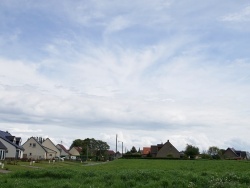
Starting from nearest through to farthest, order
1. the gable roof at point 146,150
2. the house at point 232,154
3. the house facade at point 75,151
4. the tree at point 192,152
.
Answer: the tree at point 192,152, the house at point 232,154, the gable roof at point 146,150, the house facade at point 75,151

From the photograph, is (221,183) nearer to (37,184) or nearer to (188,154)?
(37,184)

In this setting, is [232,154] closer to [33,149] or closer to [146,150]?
[146,150]

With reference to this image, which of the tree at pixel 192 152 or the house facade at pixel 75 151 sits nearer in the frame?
the tree at pixel 192 152

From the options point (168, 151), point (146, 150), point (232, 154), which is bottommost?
point (232, 154)

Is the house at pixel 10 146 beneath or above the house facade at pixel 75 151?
above

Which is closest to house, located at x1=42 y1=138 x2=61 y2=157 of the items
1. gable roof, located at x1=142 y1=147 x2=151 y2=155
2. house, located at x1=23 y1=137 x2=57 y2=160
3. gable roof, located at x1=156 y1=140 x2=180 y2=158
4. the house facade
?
house, located at x1=23 y1=137 x2=57 y2=160

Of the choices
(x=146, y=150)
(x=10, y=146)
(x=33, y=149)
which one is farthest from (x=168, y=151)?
(x=10, y=146)

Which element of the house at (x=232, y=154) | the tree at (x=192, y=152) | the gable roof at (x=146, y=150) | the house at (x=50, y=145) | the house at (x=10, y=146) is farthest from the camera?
the gable roof at (x=146, y=150)

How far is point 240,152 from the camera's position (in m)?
157

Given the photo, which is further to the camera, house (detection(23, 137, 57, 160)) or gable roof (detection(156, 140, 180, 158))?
gable roof (detection(156, 140, 180, 158))

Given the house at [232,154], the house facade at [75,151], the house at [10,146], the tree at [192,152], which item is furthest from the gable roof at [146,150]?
the house at [10,146]

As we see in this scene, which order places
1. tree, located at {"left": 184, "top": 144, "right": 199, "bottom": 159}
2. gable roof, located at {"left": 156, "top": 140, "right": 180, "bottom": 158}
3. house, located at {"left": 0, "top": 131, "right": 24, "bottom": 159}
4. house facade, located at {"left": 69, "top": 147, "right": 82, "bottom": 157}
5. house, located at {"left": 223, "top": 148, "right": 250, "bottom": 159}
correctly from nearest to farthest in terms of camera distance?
house, located at {"left": 0, "top": 131, "right": 24, "bottom": 159}
tree, located at {"left": 184, "top": 144, "right": 199, "bottom": 159}
gable roof, located at {"left": 156, "top": 140, "right": 180, "bottom": 158}
house, located at {"left": 223, "top": 148, "right": 250, "bottom": 159}
house facade, located at {"left": 69, "top": 147, "right": 82, "bottom": 157}

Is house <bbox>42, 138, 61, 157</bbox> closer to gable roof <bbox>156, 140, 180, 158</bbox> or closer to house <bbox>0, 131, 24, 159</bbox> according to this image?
house <bbox>0, 131, 24, 159</bbox>

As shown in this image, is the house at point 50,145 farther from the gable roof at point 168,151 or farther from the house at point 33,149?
the gable roof at point 168,151
